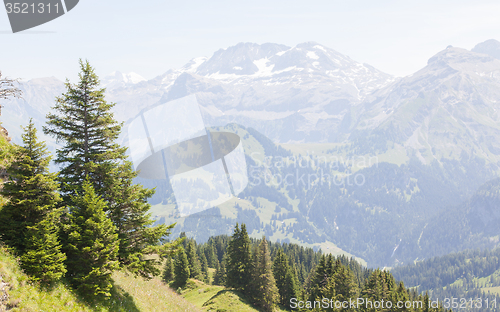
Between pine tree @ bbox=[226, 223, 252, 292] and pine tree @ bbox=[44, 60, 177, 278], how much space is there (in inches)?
1465

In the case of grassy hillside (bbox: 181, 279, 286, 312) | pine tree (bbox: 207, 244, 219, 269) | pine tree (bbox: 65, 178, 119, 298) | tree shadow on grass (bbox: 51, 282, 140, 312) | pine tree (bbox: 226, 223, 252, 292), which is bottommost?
pine tree (bbox: 207, 244, 219, 269)

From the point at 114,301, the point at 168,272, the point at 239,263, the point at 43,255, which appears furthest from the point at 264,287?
the point at 43,255

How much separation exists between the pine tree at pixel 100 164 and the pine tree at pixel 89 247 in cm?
215

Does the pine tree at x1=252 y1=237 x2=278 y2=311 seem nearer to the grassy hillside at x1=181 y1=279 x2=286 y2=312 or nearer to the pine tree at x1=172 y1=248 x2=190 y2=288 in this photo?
the grassy hillside at x1=181 y1=279 x2=286 y2=312

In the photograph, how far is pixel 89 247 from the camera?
1684 centimetres

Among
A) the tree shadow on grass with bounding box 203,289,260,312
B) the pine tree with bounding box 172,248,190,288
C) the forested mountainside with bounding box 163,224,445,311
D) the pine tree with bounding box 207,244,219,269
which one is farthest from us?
the pine tree with bounding box 207,244,219,269

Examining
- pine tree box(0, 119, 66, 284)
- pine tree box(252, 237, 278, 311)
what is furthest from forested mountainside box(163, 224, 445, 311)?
pine tree box(0, 119, 66, 284)

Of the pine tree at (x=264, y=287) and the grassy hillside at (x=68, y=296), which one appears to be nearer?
the grassy hillside at (x=68, y=296)

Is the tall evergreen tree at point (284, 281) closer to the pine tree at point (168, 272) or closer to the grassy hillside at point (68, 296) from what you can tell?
the pine tree at point (168, 272)

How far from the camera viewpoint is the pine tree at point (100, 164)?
67.3 feet

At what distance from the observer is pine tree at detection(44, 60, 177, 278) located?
20500 millimetres

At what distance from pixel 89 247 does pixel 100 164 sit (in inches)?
232

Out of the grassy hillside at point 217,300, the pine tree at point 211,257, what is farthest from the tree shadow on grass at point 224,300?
the pine tree at point 211,257

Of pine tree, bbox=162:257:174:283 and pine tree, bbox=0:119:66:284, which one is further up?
pine tree, bbox=0:119:66:284
